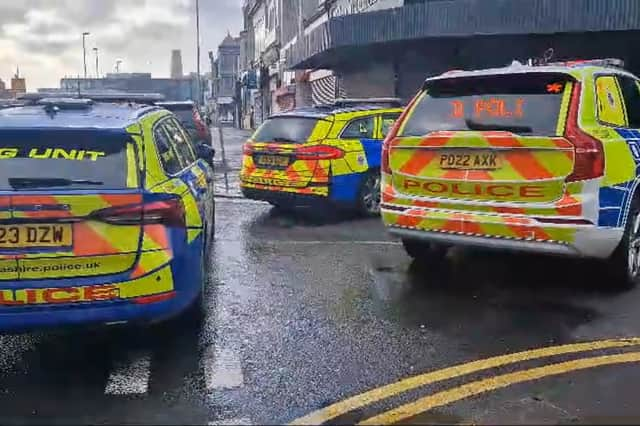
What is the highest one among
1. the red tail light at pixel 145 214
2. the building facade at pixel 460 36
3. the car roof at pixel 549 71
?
the building facade at pixel 460 36

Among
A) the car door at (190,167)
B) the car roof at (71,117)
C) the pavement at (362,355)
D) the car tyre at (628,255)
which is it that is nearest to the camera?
the pavement at (362,355)

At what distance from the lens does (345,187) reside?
9.46 metres

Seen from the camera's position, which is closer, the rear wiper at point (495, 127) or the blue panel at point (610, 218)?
the blue panel at point (610, 218)

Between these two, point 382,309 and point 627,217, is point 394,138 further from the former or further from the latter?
point 627,217

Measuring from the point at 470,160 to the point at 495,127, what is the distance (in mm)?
323

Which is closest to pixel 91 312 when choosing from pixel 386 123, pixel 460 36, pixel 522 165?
pixel 522 165

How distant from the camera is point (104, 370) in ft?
14.5

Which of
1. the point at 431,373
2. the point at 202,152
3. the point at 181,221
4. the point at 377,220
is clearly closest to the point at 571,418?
the point at 431,373

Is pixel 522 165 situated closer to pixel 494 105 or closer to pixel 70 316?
pixel 494 105

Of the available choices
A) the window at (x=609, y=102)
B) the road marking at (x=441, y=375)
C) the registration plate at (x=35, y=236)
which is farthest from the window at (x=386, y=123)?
the registration plate at (x=35, y=236)

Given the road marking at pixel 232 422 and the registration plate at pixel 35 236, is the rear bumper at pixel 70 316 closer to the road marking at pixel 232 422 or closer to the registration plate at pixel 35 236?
the registration plate at pixel 35 236

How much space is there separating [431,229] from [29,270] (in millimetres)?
3210

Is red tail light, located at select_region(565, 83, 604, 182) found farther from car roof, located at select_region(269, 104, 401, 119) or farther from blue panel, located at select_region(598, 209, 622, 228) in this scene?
car roof, located at select_region(269, 104, 401, 119)

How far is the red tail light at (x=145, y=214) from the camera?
4137 mm
